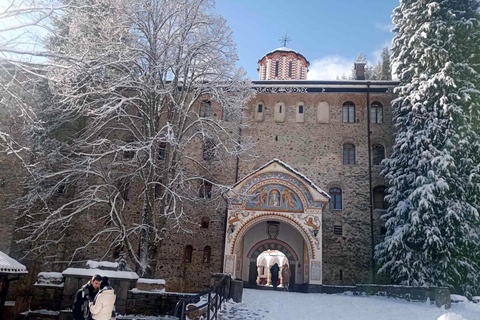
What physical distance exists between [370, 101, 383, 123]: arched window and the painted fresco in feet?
21.0

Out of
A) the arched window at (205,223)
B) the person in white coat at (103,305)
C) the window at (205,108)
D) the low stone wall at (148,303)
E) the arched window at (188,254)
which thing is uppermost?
the window at (205,108)

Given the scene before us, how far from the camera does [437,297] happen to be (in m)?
11.3

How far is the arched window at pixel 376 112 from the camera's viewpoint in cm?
1950

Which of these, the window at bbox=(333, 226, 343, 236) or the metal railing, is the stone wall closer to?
the window at bbox=(333, 226, 343, 236)

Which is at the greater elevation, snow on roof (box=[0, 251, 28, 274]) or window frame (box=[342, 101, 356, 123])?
window frame (box=[342, 101, 356, 123])

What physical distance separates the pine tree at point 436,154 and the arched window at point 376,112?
1.92m

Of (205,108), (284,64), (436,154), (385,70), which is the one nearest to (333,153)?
(436,154)

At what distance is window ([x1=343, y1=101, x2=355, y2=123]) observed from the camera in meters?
19.6

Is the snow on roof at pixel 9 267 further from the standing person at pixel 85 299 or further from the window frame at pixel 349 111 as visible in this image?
the window frame at pixel 349 111

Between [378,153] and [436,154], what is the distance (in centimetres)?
426

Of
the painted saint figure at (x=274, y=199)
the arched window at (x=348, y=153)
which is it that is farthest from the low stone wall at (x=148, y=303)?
the arched window at (x=348, y=153)

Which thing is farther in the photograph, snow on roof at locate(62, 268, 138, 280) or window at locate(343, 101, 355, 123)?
window at locate(343, 101, 355, 123)

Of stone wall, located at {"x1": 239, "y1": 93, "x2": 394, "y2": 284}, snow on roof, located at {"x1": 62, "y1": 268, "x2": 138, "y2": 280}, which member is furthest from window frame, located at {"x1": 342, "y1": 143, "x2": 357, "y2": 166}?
snow on roof, located at {"x1": 62, "y1": 268, "x2": 138, "y2": 280}

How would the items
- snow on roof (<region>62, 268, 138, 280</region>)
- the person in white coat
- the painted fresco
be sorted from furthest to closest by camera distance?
the painted fresco, snow on roof (<region>62, 268, 138, 280</region>), the person in white coat
